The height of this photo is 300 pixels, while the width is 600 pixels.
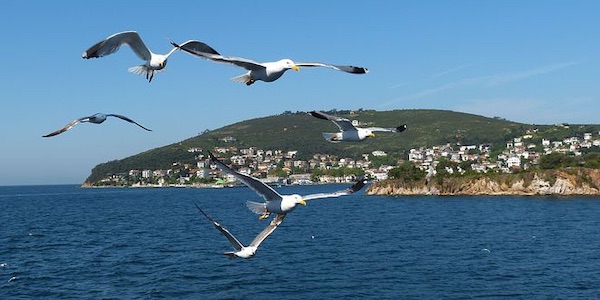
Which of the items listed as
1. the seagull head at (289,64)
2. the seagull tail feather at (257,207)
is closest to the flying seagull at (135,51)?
the seagull head at (289,64)

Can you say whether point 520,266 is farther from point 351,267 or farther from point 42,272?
point 42,272

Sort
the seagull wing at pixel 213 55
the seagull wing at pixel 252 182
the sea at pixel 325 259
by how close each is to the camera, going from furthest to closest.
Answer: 1. the sea at pixel 325 259
2. the seagull wing at pixel 252 182
3. the seagull wing at pixel 213 55

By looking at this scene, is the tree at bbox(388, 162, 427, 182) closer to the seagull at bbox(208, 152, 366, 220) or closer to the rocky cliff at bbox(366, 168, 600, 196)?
the rocky cliff at bbox(366, 168, 600, 196)

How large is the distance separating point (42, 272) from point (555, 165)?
146 metres

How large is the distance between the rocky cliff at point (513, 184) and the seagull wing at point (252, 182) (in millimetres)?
164888

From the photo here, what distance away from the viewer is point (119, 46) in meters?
7.98

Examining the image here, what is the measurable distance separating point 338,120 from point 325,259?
58215 millimetres

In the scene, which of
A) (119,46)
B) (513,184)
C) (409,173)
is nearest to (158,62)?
(119,46)

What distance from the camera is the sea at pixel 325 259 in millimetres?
49500

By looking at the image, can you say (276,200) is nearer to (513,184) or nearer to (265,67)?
(265,67)

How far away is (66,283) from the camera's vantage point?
55.2 metres

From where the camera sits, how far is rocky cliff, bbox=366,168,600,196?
15962 centimetres

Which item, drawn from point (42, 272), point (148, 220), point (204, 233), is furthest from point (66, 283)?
point (148, 220)

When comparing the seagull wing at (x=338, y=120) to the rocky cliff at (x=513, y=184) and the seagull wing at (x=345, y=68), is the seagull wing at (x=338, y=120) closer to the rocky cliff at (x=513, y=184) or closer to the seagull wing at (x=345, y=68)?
the seagull wing at (x=345, y=68)
